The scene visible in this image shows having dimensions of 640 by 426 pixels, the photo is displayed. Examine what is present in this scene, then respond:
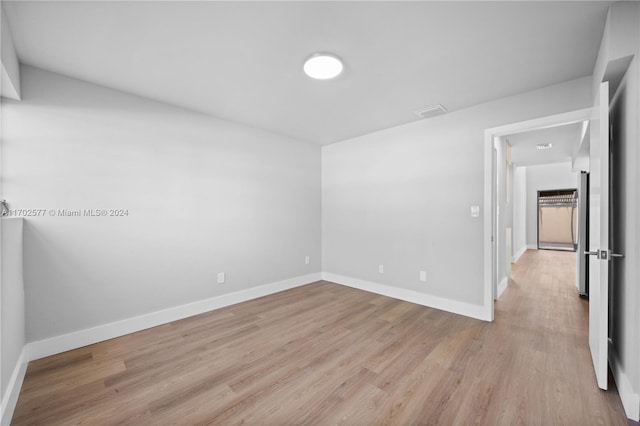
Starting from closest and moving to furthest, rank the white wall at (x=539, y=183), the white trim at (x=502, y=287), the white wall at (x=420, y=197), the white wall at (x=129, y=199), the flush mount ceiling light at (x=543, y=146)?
the white wall at (x=129, y=199), the white wall at (x=420, y=197), the white trim at (x=502, y=287), the flush mount ceiling light at (x=543, y=146), the white wall at (x=539, y=183)

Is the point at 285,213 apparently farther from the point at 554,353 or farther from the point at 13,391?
the point at 554,353

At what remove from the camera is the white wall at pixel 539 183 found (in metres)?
8.33

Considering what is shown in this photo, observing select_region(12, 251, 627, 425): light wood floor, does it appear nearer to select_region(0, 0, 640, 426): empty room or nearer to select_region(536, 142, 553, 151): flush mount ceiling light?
select_region(0, 0, 640, 426): empty room

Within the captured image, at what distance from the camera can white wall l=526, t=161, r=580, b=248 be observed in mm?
8328

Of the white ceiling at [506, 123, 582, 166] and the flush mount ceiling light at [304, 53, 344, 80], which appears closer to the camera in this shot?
the flush mount ceiling light at [304, 53, 344, 80]

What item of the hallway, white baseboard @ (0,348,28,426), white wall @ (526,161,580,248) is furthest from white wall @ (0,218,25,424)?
white wall @ (526,161,580,248)

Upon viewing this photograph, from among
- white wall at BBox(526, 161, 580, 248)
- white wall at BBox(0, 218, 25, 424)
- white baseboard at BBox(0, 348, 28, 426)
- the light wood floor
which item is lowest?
the light wood floor

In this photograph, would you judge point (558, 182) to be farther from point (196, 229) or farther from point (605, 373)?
point (196, 229)

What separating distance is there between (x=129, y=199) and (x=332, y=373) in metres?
2.62

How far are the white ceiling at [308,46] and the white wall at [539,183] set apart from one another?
799cm

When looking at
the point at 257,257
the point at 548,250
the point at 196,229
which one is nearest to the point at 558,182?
the point at 548,250

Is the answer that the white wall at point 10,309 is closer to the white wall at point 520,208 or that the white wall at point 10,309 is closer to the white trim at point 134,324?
the white trim at point 134,324

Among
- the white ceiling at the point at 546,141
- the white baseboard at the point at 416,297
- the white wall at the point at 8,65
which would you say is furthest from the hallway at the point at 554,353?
the white wall at the point at 8,65

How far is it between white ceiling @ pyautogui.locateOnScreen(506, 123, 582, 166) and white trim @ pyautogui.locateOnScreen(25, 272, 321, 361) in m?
4.61
